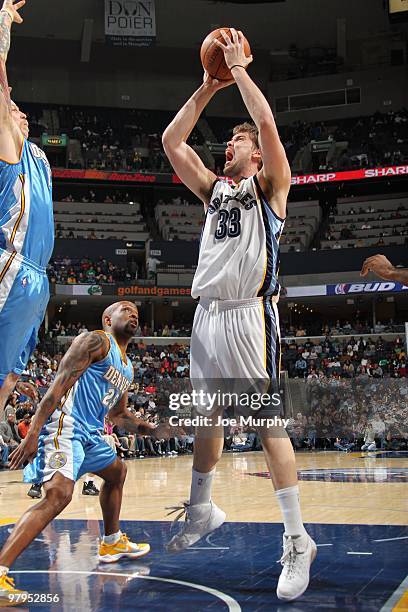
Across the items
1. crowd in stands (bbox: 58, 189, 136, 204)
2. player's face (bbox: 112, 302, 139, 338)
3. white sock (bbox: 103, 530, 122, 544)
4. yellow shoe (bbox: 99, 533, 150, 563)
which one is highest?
crowd in stands (bbox: 58, 189, 136, 204)

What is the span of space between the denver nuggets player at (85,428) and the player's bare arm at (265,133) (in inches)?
61.3

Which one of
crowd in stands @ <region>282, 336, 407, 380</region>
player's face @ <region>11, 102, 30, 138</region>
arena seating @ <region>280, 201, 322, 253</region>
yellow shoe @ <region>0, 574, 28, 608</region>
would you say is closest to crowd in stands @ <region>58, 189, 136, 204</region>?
arena seating @ <region>280, 201, 322, 253</region>

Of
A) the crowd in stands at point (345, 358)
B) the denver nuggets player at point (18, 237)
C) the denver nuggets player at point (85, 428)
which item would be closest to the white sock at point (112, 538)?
the denver nuggets player at point (85, 428)

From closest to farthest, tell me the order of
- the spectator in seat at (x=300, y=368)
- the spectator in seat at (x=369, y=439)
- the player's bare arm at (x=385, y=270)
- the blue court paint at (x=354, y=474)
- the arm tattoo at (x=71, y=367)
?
the arm tattoo at (x=71, y=367) → the player's bare arm at (x=385, y=270) → the blue court paint at (x=354, y=474) → the spectator in seat at (x=369, y=439) → the spectator in seat at (x=300, y=368)

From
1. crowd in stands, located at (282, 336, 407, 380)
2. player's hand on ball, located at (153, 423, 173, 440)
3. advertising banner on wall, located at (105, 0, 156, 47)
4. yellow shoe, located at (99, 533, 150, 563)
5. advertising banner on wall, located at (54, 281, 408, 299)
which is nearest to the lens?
player's hand on ball, located at (153, 423, 173, 440)

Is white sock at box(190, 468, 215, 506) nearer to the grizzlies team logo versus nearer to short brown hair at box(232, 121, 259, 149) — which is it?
the grizzlies team logo

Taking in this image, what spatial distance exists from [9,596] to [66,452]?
108cm

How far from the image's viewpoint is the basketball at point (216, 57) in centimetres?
432

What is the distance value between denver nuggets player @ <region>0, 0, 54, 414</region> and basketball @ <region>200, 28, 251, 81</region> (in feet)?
3.87

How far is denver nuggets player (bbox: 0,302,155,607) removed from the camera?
4152 millimetres

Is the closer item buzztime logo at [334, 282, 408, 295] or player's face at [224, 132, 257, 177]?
player's face at [224, 132, 257, 177]

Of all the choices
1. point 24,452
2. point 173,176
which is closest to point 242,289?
point 24,452

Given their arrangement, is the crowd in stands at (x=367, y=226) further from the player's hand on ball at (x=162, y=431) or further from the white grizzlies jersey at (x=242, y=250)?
the white grizzlies jersey at (x=242, y=250)

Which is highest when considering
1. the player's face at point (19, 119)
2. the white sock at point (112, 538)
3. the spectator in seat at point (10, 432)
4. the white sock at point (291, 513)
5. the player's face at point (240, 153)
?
the player's face at point (19, 119)
